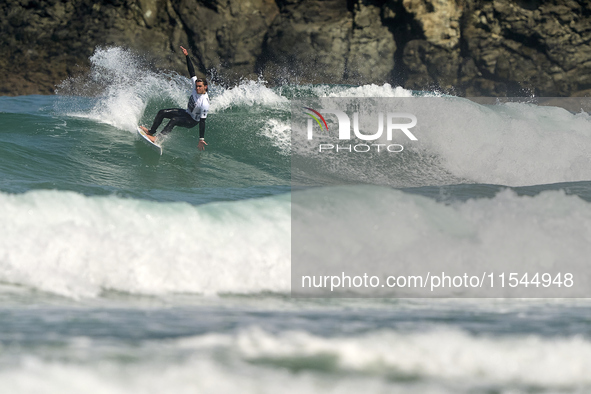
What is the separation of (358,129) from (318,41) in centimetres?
1319

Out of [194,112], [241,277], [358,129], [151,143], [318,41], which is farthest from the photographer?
[318,41]

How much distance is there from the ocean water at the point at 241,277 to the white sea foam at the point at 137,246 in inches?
0.6

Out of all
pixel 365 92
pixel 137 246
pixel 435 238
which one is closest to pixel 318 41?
pixel 365 92

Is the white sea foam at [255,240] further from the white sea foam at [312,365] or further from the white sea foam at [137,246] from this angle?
the white sea foam at [312,365]

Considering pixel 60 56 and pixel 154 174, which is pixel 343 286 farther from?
pixel 60 56

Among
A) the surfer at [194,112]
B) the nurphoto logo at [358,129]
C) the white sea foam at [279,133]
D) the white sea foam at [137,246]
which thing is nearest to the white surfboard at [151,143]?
the surfer at [194,112]

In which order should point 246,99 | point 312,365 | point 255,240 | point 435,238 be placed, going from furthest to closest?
point 246,99 < point 435,238 < point 255,240 < point 312,365

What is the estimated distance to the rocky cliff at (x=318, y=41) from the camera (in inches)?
912

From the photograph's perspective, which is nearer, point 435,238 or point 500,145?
point 435,238

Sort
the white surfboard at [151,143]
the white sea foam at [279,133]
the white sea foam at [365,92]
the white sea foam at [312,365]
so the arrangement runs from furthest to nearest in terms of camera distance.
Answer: the white sea foam at [365,92] < the white sea foam at [279,133] < the white surfboard at [151,143] < the white sea foam at [312,365]

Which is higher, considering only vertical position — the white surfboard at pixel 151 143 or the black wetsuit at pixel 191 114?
the black wetsuit at pixel 191 114

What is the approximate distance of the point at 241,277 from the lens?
448 cm

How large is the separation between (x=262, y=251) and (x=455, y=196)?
406 cm

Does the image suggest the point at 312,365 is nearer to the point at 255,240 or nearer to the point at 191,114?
the point at 255,240
